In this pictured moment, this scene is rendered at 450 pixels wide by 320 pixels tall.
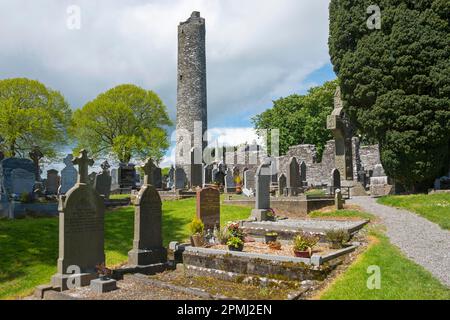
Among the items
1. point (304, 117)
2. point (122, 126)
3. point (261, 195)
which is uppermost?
point (304, 117)

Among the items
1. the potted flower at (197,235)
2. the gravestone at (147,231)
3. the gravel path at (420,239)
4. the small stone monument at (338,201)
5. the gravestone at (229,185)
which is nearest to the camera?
the gravel path at (420,239)

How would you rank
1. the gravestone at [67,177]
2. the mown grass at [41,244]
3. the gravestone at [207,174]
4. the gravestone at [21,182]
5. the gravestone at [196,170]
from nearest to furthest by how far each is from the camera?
the mown grass at [41,244], the gravestone at [21,182], the gravestone at [67,177], the gravestone at [207,174], the gravestone at [196,170]

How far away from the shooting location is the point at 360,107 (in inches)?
727

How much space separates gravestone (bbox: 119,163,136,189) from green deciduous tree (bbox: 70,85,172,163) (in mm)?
10087

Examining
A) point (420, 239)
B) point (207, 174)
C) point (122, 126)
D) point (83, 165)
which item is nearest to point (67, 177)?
point (207, 174)

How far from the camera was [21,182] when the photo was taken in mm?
18344

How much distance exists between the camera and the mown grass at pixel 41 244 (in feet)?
28.0

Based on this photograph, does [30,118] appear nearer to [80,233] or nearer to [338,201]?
[338,201]

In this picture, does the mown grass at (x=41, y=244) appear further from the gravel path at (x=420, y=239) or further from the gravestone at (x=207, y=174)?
the gravestone at (x=207, y=174)

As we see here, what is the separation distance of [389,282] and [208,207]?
644 centimetres

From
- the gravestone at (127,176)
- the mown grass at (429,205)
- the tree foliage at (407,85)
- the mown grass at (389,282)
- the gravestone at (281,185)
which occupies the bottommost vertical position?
the mown grass at (389,282)

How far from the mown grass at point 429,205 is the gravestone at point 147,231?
7998 millimetres

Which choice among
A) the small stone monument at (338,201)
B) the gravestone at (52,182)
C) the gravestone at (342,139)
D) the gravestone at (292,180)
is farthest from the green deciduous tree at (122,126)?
the small stone monument at (338,201)
